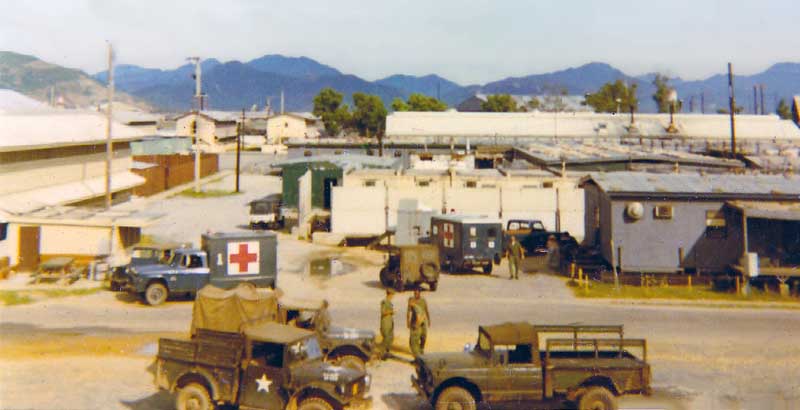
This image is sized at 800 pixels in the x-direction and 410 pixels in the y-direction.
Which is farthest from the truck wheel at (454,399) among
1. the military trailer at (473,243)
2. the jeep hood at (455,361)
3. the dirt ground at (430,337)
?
the military trailer at (473,243)

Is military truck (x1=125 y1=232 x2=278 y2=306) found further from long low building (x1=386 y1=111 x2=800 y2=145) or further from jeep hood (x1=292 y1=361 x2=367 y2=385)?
long low building (x1=386 y1=111 x2=800 y2=145)

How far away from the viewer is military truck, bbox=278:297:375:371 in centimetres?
1576

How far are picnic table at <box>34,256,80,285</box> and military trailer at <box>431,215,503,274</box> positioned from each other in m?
15.7

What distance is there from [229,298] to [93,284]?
14.3 meters

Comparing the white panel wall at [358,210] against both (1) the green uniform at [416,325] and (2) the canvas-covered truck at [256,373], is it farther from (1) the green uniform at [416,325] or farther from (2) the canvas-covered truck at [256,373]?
(2) the canvas-covered truck at [256,373]

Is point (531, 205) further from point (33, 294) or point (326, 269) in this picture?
point (33, 294)

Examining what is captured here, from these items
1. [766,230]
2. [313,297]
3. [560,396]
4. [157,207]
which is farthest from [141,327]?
[157,207]

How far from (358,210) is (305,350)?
24833 mm

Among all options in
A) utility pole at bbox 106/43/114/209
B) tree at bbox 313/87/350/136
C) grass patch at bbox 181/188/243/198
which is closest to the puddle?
utility pole at bbox 106/43/114/209

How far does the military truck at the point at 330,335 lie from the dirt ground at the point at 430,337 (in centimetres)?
85

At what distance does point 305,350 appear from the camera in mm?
13398

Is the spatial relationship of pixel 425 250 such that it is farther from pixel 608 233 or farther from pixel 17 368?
pixel 17 368

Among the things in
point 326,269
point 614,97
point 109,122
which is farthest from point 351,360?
point 614,97

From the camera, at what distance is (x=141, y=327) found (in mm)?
20969
